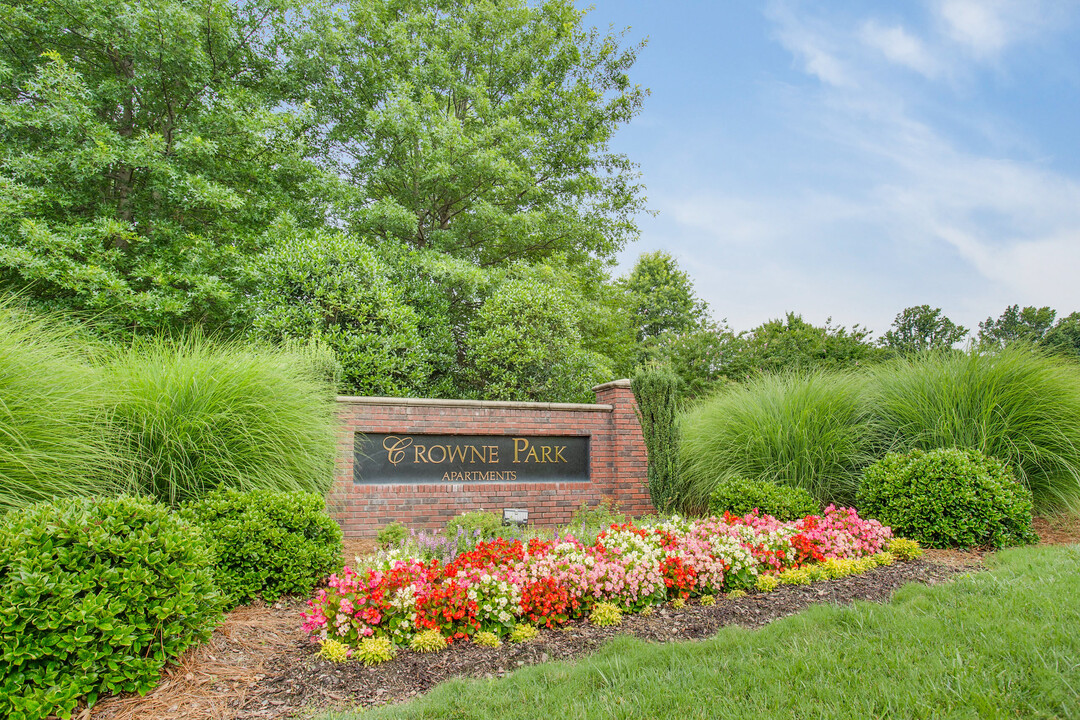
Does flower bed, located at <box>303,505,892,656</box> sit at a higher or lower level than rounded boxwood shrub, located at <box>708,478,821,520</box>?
lower

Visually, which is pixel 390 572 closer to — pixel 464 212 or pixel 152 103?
pixel 464 212

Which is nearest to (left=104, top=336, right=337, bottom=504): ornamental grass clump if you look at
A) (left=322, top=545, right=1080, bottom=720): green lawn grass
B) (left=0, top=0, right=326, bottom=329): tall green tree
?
(left=322, top=545, right=1080, bottom=720): green lawn grass

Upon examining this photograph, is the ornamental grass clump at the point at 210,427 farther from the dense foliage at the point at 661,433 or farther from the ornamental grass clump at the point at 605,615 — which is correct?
the dense foliage at the point at 661,433

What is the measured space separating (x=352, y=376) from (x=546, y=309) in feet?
11.5

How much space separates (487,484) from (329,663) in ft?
14.3

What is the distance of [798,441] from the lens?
6.82 meters

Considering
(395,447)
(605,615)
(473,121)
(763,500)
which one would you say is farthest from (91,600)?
(473,121)

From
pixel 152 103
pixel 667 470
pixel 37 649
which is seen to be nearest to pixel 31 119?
pixel 152 103

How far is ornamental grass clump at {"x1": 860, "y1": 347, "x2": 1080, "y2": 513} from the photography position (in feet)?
19.8

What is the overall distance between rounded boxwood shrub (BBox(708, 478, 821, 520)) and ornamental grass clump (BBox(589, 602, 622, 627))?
2588 mm

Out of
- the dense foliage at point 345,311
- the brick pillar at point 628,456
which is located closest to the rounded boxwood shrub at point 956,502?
the brick pillar at point 628,456

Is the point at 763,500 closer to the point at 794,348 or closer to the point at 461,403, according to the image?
the point at 461,403

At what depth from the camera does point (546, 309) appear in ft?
32.6

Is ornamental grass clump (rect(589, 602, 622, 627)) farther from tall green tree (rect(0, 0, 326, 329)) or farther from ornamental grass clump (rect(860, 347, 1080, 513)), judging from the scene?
tall green tree (rect(0, 0, 326, 329))
